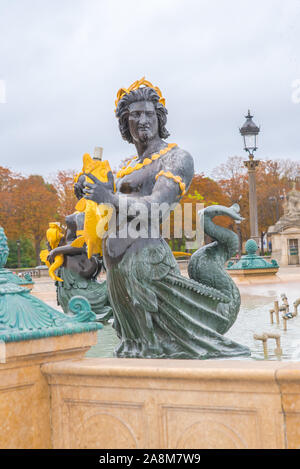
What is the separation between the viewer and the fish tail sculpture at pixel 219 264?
4211mm

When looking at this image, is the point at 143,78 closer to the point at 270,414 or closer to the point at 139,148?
the point at 139,148

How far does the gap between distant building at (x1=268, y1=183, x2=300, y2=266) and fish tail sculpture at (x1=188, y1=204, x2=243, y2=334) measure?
174ft

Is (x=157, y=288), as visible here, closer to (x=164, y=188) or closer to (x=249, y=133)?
(x=164, y=188)

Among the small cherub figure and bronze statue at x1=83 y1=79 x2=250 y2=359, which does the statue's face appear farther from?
the small cherub figure

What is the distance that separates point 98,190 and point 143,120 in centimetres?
106

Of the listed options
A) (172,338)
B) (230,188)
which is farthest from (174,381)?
(230,188)

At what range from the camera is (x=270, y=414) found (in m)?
2.44

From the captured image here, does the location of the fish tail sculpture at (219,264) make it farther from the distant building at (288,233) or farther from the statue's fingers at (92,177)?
the distant building at (288,233)

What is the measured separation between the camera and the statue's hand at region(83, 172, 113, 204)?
3.35 metres

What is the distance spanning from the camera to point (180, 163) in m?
4.00

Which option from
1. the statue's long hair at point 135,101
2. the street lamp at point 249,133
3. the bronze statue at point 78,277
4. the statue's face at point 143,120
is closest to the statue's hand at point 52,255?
the bronze statue at point 78,277

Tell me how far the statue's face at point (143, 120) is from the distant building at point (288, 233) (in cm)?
5345

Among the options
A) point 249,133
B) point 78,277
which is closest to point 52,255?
point 78,277
